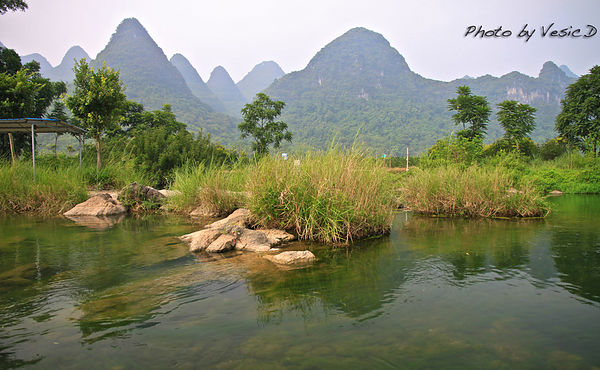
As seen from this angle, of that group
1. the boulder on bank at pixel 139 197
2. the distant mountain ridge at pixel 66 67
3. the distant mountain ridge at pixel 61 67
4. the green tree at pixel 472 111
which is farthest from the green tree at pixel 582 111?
the distant mountain ridge at pixel 61 67

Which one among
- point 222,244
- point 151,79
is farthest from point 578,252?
point 151,79

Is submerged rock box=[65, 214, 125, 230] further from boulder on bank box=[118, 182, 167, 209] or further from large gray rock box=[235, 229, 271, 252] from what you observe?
large gray rock box=[235, 229, 271, 252]

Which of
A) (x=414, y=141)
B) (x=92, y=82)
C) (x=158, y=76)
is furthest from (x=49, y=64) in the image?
(x=92, y=82)

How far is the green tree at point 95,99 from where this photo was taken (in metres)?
14.3

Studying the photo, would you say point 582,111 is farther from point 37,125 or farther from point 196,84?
point 196,84

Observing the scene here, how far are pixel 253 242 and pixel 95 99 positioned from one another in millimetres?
11999

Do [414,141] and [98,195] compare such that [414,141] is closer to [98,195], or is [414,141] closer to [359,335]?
[98,195]

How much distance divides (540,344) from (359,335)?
1495 mm

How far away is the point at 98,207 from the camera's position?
10.9 meters

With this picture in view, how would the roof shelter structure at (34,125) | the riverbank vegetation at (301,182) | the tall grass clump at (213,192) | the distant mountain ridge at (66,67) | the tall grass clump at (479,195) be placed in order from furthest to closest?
the distant mountain ridge at (66,67)
the roof shelter structure at (34,125)
the tall grass clump at (213,192)
the tall grass clump at (479,195)
the riverbank vegetation at (301,182)

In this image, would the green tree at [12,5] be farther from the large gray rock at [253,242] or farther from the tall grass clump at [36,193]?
the large gray rock at [253,242]

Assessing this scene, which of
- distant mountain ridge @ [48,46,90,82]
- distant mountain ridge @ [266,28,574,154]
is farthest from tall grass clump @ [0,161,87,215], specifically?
distant mountain ridge @ [48,46,90,82]

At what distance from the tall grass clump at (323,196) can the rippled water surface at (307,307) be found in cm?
53

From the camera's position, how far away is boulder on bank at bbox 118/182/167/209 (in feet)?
38.0
